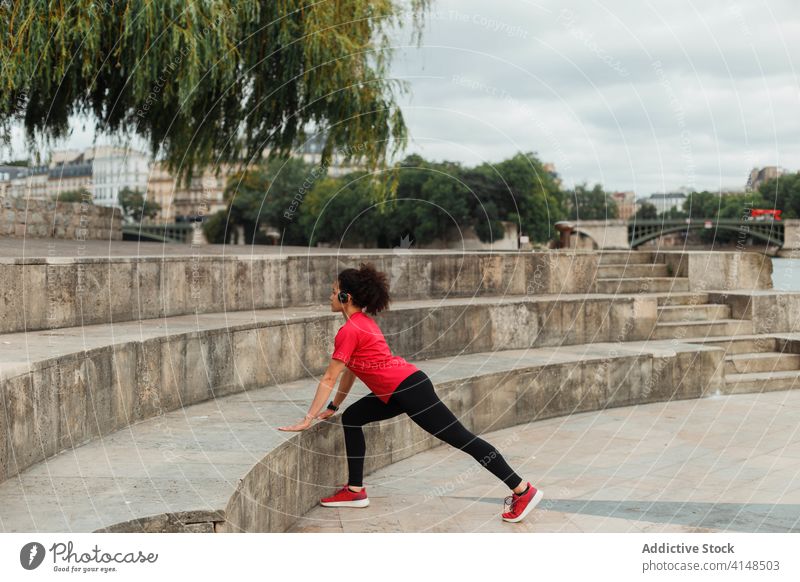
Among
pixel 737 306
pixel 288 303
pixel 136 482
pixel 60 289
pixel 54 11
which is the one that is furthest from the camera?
pixel 737 306

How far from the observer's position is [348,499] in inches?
263

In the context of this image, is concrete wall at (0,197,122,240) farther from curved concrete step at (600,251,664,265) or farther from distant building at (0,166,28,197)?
curved concrete step at (600,251,664,265)

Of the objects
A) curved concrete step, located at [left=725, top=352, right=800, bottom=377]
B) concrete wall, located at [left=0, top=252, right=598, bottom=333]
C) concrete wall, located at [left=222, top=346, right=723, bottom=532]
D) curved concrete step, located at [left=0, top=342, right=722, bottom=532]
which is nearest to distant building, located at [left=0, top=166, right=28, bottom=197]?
concrete wall, located at [left=0, top=252, right=598, bottom=333]

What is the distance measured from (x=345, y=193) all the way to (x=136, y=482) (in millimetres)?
64557

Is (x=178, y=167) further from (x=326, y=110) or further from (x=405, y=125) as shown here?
(x=405, y=125)

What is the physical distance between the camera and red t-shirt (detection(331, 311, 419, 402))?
6078 mm

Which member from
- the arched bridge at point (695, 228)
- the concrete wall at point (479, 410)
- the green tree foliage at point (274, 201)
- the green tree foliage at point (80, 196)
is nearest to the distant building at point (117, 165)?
the green tree foliage at point (80, 196)

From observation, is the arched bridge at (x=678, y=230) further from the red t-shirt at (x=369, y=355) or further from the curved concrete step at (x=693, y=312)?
the red t-shirt at (x=369, y=355)

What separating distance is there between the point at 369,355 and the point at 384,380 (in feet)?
0.62

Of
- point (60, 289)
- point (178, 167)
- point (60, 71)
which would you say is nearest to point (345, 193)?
point (178, 167)

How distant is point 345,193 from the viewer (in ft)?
227

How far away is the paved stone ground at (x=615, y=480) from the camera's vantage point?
635cm

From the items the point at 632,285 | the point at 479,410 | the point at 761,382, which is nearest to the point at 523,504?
the point at 479,410

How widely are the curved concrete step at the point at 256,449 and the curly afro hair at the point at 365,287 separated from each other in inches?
41.0
